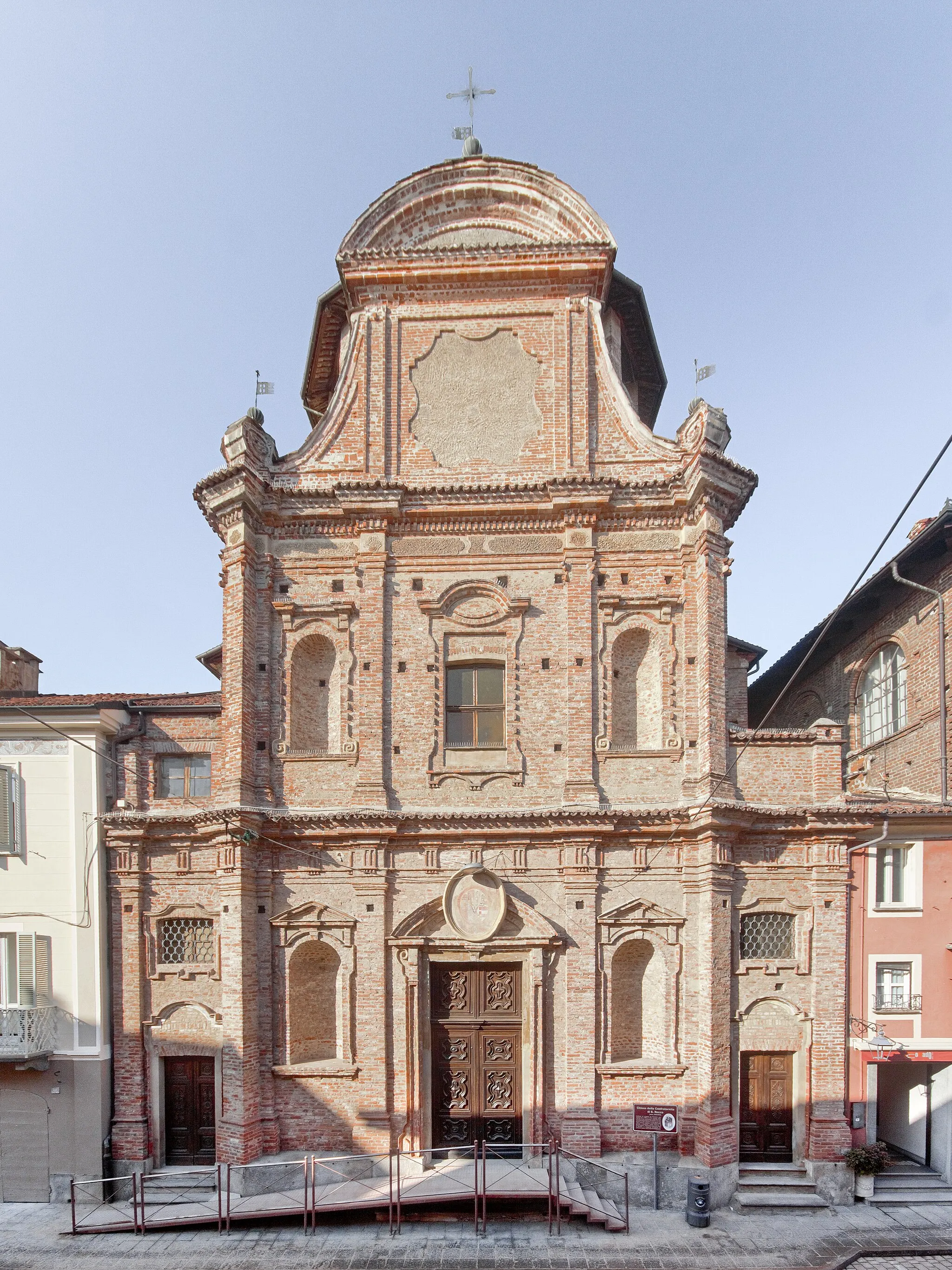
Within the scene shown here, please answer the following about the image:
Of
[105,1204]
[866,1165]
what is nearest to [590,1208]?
[866,1165]

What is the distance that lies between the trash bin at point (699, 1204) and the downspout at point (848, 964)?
2.94m

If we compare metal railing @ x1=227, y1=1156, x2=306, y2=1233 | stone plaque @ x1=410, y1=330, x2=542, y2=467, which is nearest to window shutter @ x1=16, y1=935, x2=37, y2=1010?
metal railing @ x1=227, y1=1156, x2=306, y2=1233

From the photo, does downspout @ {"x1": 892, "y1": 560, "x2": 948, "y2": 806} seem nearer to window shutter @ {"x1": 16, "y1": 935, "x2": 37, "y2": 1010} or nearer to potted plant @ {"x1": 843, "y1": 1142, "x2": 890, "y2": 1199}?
potted plant @ {"x1": 843, "y1": 1142, "x2": 890, "y2": 1199}

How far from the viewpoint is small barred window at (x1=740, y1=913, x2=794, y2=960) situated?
595 inches

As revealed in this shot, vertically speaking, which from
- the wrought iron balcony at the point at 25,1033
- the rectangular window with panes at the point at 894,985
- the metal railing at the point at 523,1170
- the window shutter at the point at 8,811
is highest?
the window shutter at the point at 8,811

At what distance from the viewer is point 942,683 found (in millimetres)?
17344

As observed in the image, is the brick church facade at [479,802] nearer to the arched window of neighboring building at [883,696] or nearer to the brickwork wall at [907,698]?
the brickwork wall at [907,698]

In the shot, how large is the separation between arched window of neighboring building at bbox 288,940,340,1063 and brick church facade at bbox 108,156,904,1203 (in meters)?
0.07

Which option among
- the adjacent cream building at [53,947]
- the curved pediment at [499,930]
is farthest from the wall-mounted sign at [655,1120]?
the adjacent cream building at [53,947]

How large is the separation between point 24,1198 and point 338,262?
18.4 m

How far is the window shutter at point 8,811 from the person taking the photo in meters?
15.6

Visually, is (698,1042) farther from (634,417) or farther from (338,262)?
(338,262)

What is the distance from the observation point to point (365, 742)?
15484mm

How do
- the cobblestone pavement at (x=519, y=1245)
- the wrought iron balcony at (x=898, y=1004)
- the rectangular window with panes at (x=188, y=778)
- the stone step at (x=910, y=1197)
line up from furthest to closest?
1. the rectangular window with panes at (x=188, y=778)
2. the wrought iron balcony at (x=898, y=1004)
3. the stone step at (x=910, y=1197)
4. the cobblestone pavement at (x=519, y=1245)
